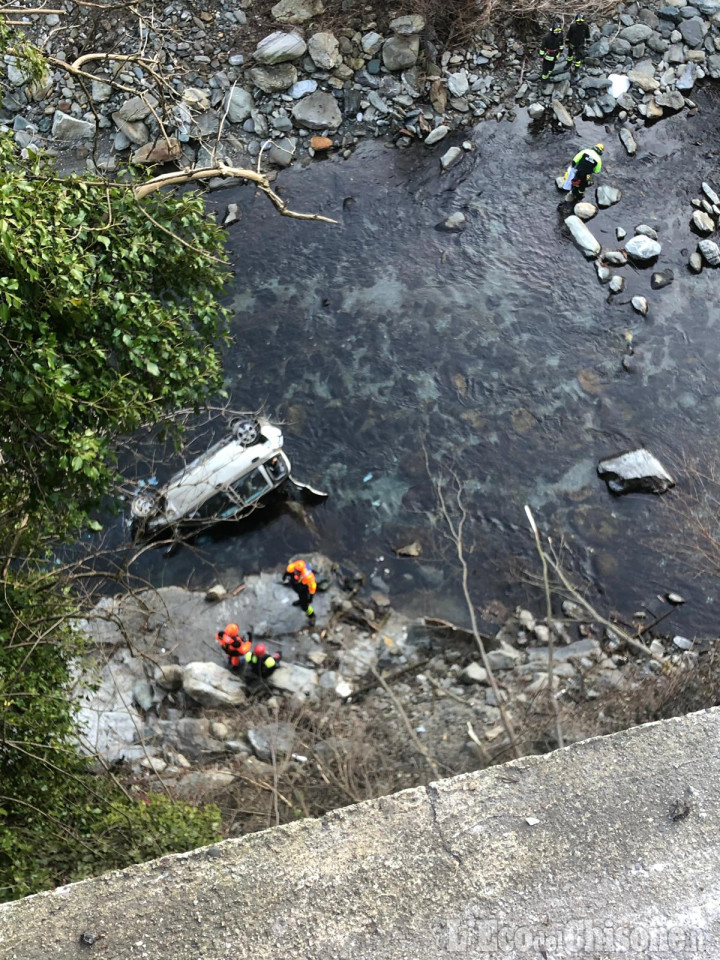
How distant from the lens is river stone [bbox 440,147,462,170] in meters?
12.5

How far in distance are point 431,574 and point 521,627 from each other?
1288mm

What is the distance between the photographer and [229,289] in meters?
11.2

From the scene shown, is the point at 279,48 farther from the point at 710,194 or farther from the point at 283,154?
the point at 710,194

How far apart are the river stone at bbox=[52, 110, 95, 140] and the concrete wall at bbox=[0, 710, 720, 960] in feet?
39.9

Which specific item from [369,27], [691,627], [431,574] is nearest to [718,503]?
[691,627]

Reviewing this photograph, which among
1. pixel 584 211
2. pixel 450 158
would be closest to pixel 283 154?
pixel 450 158

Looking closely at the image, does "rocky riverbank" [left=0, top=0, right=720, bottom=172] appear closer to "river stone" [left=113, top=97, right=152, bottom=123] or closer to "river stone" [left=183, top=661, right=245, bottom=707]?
"river stone" [left=113, top=97, right=152, bottom=123]

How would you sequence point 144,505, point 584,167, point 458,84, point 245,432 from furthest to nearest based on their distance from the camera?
point 458,84 < point 584,167 < point 245,432 < point 144,505

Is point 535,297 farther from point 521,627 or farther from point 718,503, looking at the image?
point 521,627

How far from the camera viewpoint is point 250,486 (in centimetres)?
927

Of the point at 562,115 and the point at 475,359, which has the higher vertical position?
the point at 562,115

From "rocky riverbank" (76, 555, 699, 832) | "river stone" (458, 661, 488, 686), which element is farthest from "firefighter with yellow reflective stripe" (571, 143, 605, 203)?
"river stone" (458, 661, 488, 686)

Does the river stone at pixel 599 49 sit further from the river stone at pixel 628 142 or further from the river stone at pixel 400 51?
the river stone at pixel 400 51

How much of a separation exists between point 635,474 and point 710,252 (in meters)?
4.31
